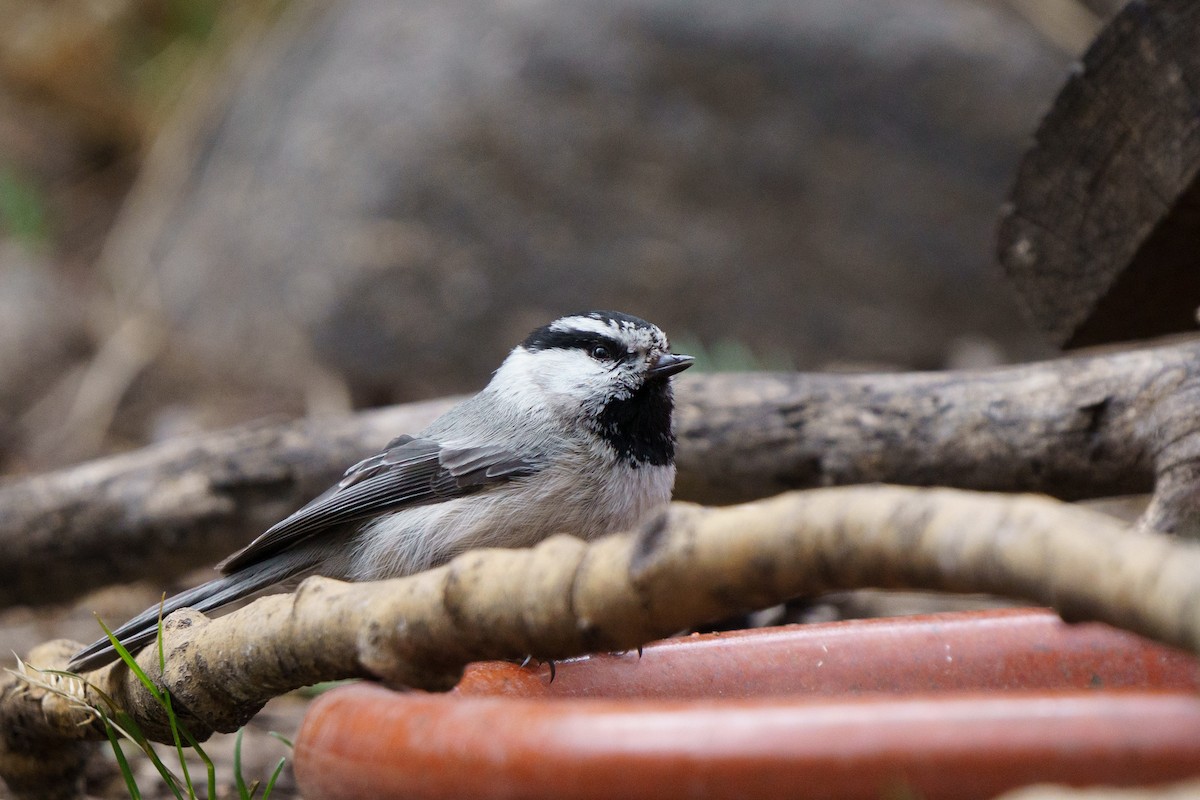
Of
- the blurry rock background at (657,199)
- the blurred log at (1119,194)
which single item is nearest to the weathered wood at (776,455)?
the blurred log at (1119,194)

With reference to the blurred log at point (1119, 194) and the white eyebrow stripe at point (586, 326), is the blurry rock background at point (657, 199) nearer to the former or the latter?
the blurred log at point (1119, 194)

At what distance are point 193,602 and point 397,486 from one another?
0.54 m

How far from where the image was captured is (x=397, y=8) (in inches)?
255

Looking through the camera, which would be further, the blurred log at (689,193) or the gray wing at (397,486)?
the blurred log at (689,193)

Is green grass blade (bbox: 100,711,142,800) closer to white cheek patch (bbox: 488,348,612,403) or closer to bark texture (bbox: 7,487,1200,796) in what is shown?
bark texture (bbox: 7,487,1200,796)

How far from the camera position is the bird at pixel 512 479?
102 inches

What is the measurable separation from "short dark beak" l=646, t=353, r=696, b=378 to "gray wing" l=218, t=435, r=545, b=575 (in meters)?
0.39

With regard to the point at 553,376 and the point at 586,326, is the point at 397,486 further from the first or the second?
the point at 586,326

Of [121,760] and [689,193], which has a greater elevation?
[689,193]

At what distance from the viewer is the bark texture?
1095mm

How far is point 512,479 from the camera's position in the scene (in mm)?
2676

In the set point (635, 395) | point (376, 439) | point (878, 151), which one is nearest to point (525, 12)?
point (878, 151)

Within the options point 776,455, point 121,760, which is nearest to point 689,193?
point 776,455

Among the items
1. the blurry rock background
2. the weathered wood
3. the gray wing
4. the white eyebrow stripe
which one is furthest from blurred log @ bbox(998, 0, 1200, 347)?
the blurry rock background
